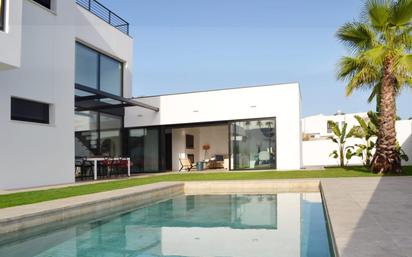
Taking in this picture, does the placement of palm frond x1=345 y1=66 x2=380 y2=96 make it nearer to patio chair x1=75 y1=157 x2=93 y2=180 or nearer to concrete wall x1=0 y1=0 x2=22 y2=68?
patio chair x1=75 y1=157 x2=93 y2=180

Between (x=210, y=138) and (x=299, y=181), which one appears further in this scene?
(x=210, y=138)

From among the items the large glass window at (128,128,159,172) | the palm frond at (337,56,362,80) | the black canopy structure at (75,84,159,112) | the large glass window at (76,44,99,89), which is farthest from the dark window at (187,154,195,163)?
the palm frond at (337,56,362,80)

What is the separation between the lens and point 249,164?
18.6m

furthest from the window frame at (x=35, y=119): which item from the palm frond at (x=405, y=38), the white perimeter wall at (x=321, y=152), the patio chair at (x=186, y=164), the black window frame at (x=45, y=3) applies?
the white perimeter wall at (x=321, y=152)

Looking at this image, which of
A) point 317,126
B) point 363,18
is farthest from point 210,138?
point 317,126

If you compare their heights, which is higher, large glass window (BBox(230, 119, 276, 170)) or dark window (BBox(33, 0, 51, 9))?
dark window (BBox(33, 0, 51, 9))

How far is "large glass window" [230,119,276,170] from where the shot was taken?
59.5ft

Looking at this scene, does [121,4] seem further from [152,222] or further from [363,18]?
[152,222]

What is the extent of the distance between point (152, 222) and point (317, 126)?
4309cm

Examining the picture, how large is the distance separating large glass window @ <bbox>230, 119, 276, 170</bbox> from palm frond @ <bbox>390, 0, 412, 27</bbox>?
22.3 ft

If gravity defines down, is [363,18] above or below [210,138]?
above

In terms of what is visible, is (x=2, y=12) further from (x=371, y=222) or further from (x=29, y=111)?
(x=371, y=222)

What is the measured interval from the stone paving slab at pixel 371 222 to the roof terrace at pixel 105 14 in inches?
507

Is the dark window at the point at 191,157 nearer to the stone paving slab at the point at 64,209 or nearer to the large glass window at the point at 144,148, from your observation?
the large glass window at the point at 144,148
